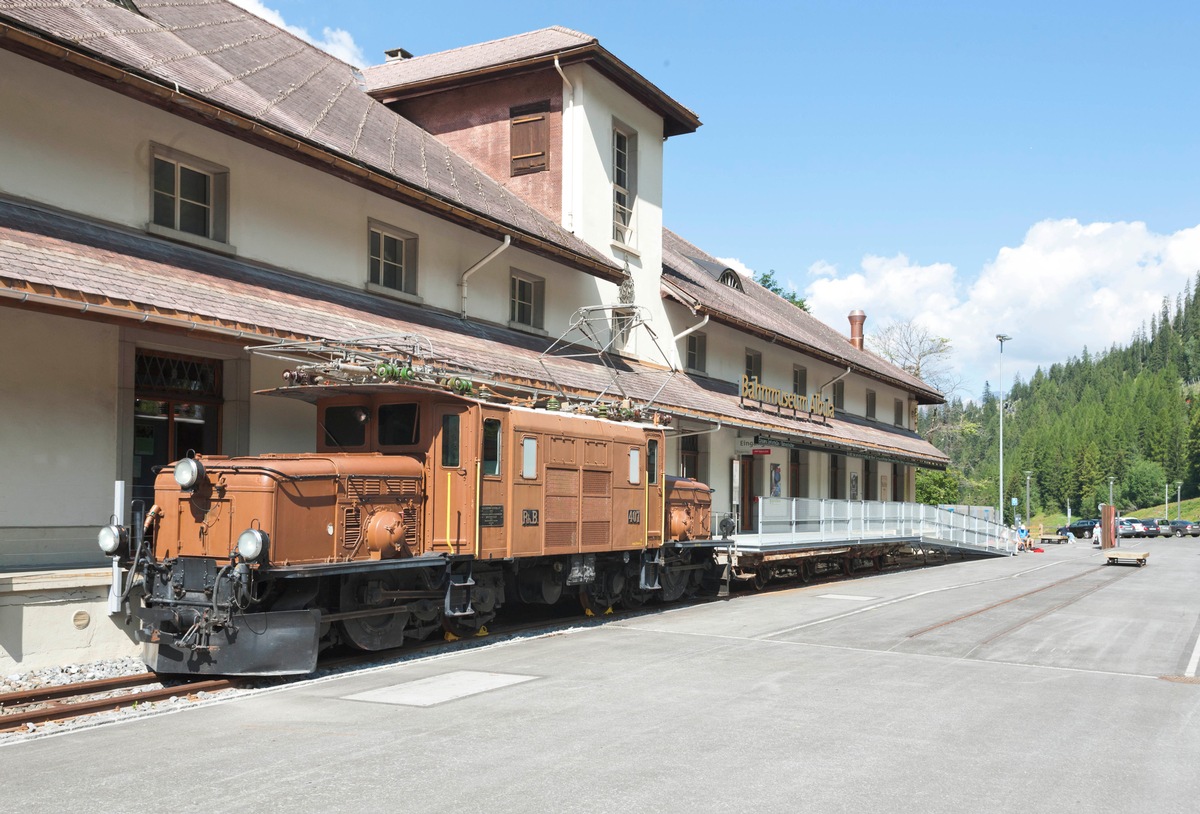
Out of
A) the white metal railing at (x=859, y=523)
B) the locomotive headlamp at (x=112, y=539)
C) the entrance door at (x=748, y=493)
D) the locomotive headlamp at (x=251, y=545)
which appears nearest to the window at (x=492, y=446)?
the locomotive headlamp at (x=251, y=545)

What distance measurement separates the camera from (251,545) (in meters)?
9.96

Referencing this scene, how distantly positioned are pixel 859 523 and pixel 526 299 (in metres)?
12.4

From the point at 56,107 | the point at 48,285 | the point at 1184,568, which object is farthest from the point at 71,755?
the point at 1184,568

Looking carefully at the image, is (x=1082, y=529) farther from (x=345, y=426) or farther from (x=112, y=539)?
(x=112, y=539)

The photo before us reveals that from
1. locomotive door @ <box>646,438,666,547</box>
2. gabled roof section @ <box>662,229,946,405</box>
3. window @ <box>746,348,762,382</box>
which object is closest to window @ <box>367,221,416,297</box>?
locomotive door @ <box>646,438,666,547</box>

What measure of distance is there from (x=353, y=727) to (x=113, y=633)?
14.3 ft

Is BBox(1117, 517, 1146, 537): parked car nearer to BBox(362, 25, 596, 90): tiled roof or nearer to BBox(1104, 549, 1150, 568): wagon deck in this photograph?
BBox(1104, 549, 1150, 568): wagon deck

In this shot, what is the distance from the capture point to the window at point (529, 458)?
14.0 m

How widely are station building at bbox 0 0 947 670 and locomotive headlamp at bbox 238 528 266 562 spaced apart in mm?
2311

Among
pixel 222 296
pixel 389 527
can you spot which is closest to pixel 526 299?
pixel 222 296

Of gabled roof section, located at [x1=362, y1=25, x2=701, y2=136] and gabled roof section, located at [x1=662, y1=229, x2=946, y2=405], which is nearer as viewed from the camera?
gabled roof section, located at [x1=362, y1=25, x2=701, y2=136]

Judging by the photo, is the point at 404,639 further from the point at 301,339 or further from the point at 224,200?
the point at 224,200

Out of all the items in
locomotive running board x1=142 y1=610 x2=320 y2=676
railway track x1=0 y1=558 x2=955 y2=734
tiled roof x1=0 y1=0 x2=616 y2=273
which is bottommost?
railway track x1=0 y1=558 x2=955 y2=734

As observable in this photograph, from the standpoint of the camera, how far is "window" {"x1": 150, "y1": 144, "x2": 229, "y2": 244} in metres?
13.7
